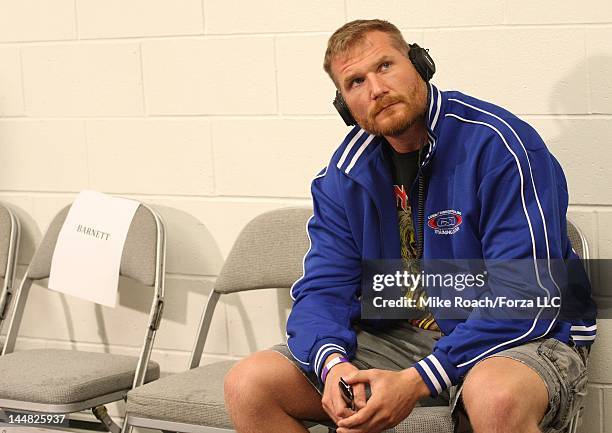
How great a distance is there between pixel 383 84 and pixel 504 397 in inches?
29.7

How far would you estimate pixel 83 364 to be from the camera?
2836mm

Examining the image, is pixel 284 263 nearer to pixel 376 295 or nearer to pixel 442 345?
pixel 376 295

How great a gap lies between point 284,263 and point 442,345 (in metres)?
0.84

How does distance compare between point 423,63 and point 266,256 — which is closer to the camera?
point 423,63

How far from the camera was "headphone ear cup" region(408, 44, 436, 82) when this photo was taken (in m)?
2.25

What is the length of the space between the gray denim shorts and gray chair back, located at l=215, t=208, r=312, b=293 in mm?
472

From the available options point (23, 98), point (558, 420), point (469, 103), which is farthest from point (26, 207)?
point (558, 420)

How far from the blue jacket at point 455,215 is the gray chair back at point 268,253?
0.37 meters

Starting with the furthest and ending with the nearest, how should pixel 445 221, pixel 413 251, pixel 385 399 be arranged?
pixel 413 251, pixel 445 221, pixel 385 399

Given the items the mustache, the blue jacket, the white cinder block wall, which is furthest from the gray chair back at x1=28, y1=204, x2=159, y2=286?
the mustache

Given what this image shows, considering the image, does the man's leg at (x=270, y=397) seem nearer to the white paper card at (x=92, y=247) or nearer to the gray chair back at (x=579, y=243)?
the gray chair back at (x=579, y=243)

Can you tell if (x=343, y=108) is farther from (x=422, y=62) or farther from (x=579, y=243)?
(x=579, y=243)

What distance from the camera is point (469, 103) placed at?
2.28m

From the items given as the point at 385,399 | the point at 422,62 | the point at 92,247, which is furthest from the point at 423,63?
the point at 92,247
